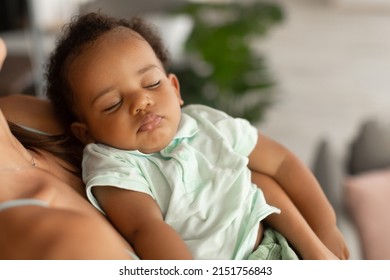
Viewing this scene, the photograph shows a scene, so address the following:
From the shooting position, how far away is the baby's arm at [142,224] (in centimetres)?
77

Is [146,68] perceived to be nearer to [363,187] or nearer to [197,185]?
[197,185]

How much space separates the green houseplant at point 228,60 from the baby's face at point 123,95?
1901mm

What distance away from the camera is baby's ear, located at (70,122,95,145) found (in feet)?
3.12

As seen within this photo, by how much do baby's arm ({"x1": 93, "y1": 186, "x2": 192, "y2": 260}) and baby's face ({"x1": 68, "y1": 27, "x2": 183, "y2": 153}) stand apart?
9cm

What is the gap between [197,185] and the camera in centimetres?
89

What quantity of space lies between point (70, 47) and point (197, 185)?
0.28 metres

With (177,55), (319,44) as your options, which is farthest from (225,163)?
(319,44)

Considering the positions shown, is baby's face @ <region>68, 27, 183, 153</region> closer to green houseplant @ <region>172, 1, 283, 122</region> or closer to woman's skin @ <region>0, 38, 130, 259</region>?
woman's skin @ <region>0, 38, 130, 259</region>

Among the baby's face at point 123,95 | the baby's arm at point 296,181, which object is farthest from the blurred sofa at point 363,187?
the baby's face at point 123,95

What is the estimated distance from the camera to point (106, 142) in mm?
913


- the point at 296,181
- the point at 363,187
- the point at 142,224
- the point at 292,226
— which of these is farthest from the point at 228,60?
the point at 142,224

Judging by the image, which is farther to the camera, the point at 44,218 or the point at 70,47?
the point at 70,47

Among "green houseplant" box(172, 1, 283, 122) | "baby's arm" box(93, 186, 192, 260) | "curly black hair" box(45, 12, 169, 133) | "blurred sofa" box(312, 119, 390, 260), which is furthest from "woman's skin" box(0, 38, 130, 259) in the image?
"green houseplant" box(172, 1, 283, 122)
